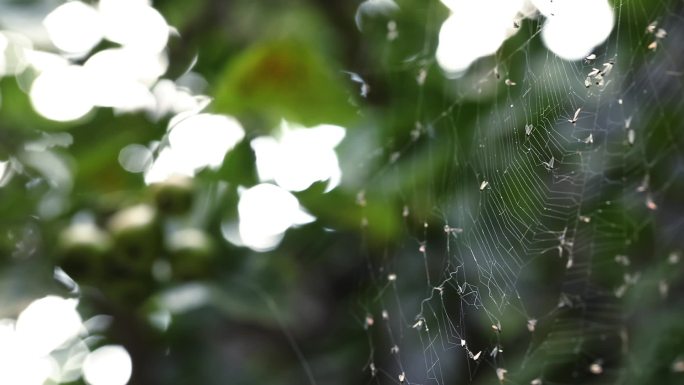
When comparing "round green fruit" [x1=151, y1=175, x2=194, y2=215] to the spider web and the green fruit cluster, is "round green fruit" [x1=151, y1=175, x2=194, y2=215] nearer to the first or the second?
the green fruit cluster

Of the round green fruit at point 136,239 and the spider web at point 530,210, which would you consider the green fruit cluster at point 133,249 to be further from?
the spider web at point 530,210

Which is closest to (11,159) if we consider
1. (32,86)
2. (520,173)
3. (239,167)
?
(32,86)

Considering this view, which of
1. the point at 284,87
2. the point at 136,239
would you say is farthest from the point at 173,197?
the point at 284,87

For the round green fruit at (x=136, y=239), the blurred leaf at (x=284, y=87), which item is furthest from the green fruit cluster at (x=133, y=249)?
the blurred leaf at (x=284, y=87)

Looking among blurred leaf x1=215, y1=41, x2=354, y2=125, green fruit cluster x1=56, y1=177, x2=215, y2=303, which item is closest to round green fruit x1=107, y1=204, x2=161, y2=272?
green fruit cluster x1=56, y1=177, x2=215, y2=303

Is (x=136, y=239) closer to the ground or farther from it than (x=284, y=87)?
closer to the ground

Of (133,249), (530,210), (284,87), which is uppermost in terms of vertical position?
(530,210)

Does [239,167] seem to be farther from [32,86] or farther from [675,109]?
[675,109]

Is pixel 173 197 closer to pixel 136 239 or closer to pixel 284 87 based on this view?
pixel 136 239
